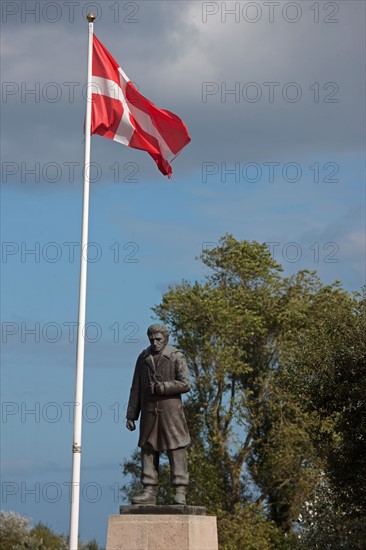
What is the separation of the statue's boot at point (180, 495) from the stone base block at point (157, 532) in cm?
45

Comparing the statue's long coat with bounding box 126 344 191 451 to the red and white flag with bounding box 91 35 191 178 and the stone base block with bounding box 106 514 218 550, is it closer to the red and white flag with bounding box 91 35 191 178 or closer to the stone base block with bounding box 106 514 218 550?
the stone base block with bounding box 106 514 218 550

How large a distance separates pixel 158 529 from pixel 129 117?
29.0 feet

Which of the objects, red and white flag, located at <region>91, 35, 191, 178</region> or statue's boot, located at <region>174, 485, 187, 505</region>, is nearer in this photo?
statue's boot, located at <region>174, 485, 187, 505</region>

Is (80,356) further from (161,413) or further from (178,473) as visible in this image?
(178,473)

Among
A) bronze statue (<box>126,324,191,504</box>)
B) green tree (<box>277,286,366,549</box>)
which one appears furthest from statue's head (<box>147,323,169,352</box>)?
green tree (<box>277,286,366,549</box>)

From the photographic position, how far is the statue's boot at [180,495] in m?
19.6

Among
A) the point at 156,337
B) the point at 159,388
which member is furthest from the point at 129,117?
the point at 159,388

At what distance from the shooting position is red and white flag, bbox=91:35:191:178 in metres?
23.8

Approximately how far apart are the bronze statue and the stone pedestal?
0.55m

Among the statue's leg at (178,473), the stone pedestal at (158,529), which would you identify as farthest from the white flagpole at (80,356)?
the statue's leg at (178,473)

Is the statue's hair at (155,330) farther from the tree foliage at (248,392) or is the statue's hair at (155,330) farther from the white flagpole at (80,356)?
the tree foliage at (248,392)

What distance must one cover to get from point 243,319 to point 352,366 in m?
16.5

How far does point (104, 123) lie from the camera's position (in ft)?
77.7

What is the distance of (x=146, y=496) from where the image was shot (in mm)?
19781
